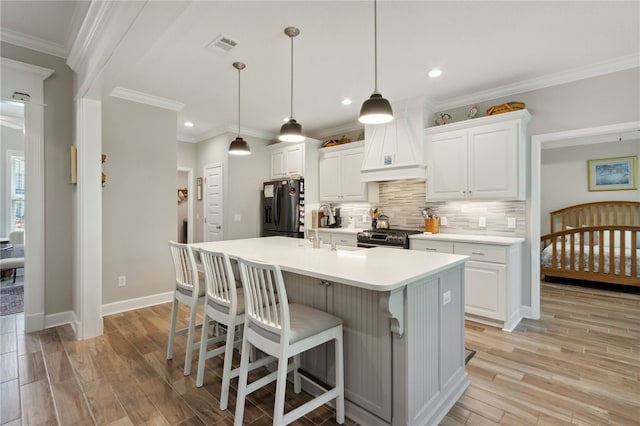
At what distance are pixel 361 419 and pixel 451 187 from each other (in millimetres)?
2928

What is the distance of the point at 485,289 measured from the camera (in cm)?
337

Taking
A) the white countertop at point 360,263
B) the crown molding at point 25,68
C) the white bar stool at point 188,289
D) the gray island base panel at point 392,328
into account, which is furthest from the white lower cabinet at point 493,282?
the crown molding at point 25,68

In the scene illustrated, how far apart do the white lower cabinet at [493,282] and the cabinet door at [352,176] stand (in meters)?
1.65

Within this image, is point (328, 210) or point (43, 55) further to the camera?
point (328, 210)

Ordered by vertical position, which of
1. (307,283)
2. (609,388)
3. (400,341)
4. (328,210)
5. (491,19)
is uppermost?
(491,19)

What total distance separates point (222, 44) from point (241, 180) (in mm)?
2937

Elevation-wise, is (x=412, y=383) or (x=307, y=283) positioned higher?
(x=307, y=283)

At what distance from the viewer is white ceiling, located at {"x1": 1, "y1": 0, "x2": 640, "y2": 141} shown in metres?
2.28

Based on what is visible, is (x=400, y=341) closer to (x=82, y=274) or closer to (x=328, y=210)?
(x=82, y=274)

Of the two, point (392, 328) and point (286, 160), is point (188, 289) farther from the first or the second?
point (286, 160)

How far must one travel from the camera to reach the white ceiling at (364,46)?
2.28 m

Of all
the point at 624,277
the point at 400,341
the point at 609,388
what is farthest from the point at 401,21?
the point at 624,277

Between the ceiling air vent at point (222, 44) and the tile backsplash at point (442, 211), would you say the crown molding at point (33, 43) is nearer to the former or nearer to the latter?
the ceiling air vent at point (222, 44)

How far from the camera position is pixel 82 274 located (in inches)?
120
